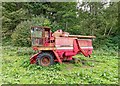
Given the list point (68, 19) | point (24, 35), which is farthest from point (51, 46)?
point (68, 19)

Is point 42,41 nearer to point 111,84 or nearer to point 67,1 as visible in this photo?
point 111,84

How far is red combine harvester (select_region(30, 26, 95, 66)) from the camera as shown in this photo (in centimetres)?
547

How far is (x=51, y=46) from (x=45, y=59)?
0.44 meters

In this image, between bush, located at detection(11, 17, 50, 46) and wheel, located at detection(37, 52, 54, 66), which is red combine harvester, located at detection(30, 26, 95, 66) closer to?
wheel, located at detection(37, 52, 54, 66)

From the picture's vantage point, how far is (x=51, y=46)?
18.2 feet

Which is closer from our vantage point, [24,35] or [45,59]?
[45,59]

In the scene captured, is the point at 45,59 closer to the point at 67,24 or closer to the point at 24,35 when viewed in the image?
the point at 24,35

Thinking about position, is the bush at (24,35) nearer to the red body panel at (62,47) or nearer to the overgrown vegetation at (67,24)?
the overgrown vegetation at (67,24)

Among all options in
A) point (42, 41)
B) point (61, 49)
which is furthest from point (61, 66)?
point (42, 41)

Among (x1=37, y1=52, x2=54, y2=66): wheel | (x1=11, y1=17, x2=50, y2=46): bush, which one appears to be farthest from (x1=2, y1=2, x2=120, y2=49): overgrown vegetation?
(x1=37, y1=52, x2=54, y2=66): wheel

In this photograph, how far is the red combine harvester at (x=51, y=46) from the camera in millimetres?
5473

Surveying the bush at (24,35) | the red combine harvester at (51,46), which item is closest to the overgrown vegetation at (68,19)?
the bush at (24,35)

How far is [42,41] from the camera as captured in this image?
556 cm

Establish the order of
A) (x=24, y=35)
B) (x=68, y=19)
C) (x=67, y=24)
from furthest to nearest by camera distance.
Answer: (x=67, y=24)
(x=68, y=19)
(x=24, y=35)
